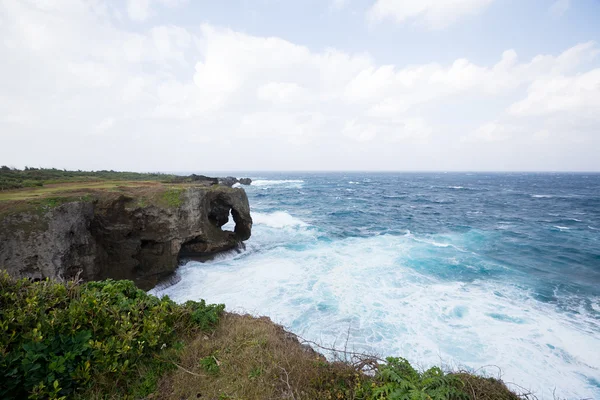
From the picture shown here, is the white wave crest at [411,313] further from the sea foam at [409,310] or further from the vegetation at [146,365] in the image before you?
the vegetation at [146,365]

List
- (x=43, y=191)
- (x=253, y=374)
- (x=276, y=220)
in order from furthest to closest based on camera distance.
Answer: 1. (x=276, y=220)
2. (x=43, y=191)
3. (x=253, y=374)

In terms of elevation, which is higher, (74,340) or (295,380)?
(74,340)

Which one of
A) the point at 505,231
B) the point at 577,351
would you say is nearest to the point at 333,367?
the point at 577,351

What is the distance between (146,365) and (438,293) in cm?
1323

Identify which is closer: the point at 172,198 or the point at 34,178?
the point at 172,198

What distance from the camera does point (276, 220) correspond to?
104ft

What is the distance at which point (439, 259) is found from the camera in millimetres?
18422

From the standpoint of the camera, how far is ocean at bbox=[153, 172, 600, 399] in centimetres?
901

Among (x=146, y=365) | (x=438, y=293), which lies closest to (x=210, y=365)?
(x=146, y=365)

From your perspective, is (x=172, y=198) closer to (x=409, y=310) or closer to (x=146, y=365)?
(x=146, y=365)

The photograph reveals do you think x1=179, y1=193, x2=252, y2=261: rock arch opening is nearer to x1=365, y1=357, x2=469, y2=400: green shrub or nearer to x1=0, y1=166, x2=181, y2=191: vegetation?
x1=0, y1=166, x2=181, y2=191: vegetation

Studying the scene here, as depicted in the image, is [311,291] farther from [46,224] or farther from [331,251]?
[46,224]

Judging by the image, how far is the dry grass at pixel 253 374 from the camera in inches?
179

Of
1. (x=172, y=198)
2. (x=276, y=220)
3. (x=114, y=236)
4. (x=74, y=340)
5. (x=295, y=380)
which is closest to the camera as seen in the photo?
(x=74, y=340)
